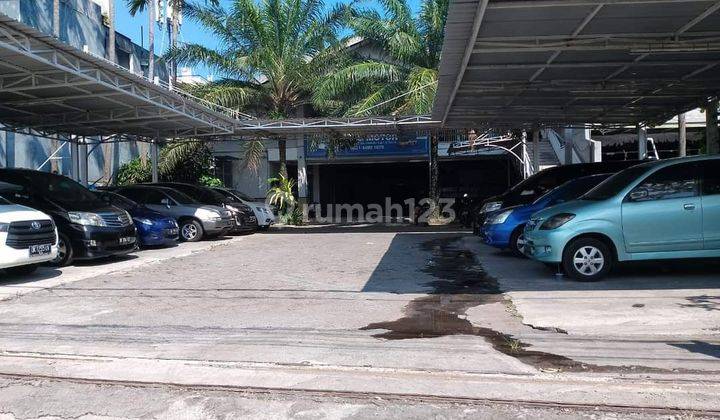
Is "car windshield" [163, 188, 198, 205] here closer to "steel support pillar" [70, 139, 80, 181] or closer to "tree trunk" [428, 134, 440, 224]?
"steel support pillar" [70, 139, 80, 181]

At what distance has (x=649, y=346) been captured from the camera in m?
5.93

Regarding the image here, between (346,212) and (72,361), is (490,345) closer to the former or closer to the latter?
(72,361)

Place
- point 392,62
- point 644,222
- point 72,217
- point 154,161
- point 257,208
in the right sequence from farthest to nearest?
1. point 392,62
2. point 154,161
3. point 257,208
4. point 72,217
5. point 644,222

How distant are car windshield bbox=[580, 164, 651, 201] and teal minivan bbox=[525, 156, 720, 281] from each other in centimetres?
2

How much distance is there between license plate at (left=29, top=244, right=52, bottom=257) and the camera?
32.4ft

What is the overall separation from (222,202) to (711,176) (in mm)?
13625

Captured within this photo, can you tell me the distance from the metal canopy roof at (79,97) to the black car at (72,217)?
7.47ft

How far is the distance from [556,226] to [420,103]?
11.7 metres

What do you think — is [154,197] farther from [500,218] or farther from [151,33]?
[151,33]

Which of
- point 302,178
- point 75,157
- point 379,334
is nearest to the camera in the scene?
point 379,334

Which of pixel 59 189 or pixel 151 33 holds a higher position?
pixel 151 33

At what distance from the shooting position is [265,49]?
22.2 m

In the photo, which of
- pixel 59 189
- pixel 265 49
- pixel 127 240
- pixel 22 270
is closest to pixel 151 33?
pixel 265 49

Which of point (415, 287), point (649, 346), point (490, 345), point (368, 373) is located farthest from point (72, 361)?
Answer: point (649, 346)
